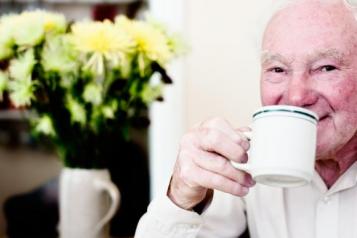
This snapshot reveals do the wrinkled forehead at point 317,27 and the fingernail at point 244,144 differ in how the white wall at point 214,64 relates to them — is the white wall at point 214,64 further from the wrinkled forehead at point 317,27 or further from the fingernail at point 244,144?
the fingernail at point 244,144

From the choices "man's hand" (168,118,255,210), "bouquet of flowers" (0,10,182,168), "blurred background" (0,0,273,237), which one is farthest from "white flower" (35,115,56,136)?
"man's hand" (168,118,255,210)

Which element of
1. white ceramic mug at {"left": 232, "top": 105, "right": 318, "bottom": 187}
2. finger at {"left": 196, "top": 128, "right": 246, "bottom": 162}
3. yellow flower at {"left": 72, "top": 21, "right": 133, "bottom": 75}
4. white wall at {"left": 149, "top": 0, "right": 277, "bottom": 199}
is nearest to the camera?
white ceramic mug at {"left": 232, "top": 105, "right": 318, "bottom": 187}

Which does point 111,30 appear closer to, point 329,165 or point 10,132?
point 329,165

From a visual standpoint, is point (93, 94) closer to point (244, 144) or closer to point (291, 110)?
point (244, 144)

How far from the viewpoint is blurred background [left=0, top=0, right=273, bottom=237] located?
1.38 metres

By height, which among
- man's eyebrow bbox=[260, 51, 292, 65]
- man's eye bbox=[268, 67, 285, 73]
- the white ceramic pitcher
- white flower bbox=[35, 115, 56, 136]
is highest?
man's eyebrow bbox=[260, 51, 292, 65]

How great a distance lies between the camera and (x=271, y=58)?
0.89 metres

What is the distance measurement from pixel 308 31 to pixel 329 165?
0.27 metres

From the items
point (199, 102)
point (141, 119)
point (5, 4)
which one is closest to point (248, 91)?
point (199, 102)

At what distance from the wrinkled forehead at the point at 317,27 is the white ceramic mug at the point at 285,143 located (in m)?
0.22

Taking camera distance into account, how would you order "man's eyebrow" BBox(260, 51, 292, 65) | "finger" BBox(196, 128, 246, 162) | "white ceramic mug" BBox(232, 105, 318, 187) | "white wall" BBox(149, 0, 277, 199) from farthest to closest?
"white wall" BBox(149, 0, 277, 199) → "man's eyebrow" BBox(260, 51, 292, 65) → "finger" BBox(196, 128, 246, 162) → "white ceramic mug" BBox(232, 105, 318, 187)

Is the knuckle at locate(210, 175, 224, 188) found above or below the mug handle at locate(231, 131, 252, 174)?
below

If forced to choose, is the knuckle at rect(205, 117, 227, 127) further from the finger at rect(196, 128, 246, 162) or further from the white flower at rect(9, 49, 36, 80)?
the white flower at rect(9, 49, 36, 80)

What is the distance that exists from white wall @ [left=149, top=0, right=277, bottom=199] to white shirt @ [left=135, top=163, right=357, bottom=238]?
1.19 feet
